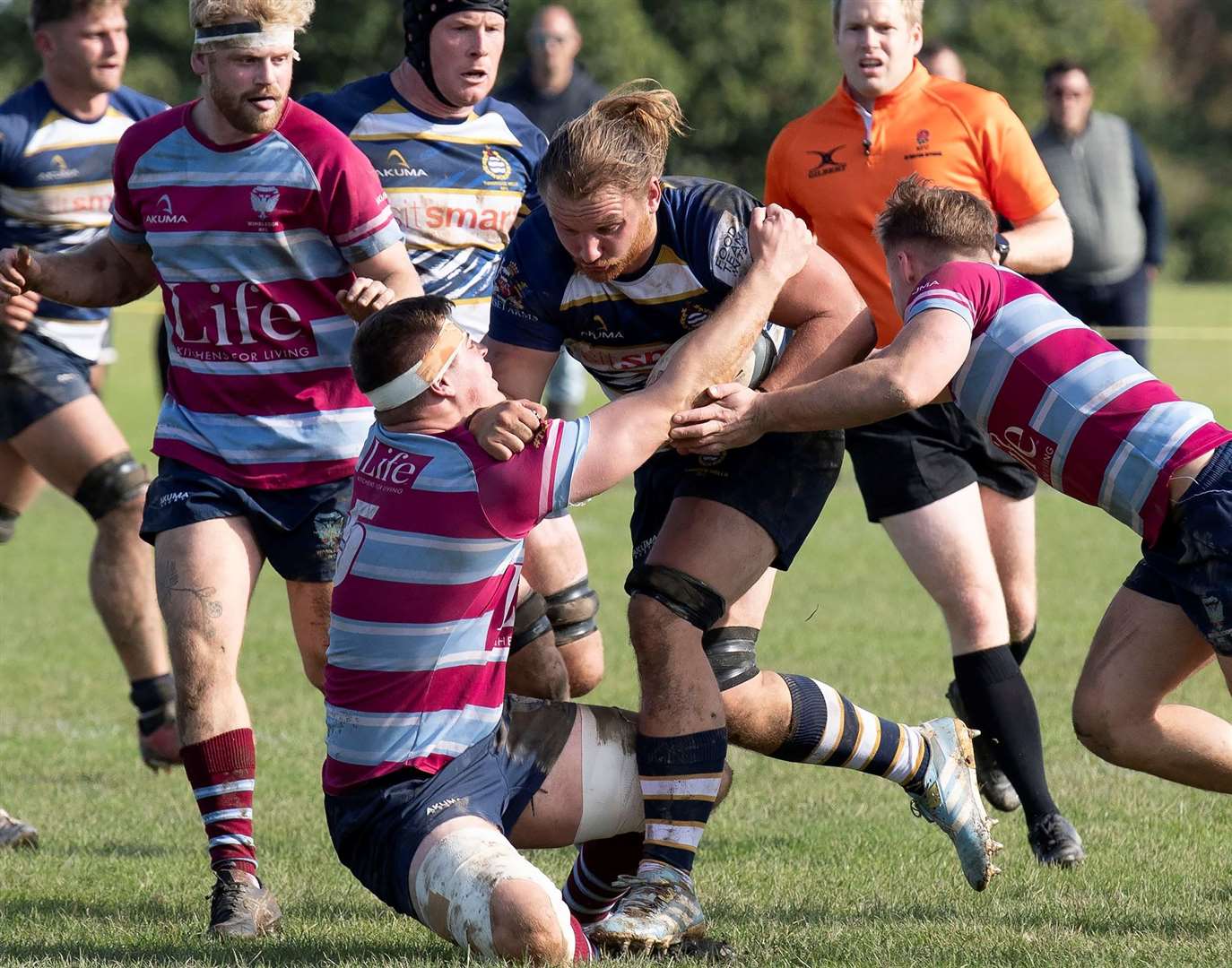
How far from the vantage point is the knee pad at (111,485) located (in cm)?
647

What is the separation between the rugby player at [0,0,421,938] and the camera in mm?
A: 4633

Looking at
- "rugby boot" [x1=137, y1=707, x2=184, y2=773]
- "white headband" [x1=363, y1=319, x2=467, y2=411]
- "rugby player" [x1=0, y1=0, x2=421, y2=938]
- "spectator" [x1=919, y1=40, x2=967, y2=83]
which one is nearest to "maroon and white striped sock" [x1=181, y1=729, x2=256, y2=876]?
"rugby player" [x1=0, y1=0, x2=421, y2=938]

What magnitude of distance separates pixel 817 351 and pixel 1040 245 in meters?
1.55

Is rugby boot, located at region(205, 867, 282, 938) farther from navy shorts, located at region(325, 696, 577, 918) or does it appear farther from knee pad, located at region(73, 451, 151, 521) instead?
knee pad, located at region(73, 451, 151, 521)

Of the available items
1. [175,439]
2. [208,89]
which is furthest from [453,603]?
[208,89]

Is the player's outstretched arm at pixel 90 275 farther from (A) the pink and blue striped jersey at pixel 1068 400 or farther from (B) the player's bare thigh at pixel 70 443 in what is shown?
(A) the pink and blue striped jersey at pixel 1068 400

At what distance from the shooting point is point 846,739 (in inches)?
174

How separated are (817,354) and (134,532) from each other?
3.13 m

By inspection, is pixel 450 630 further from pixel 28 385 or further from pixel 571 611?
pixel 28 385

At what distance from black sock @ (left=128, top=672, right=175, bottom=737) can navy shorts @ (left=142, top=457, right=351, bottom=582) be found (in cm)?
175

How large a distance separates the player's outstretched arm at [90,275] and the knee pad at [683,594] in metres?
1.72

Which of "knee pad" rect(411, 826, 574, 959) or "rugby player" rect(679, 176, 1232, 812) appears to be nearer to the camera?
"knee pad" rect(411, 826, 574, 959)

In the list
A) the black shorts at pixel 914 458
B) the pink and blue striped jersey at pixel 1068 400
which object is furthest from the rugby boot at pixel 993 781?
the pink and blue striped jersey at pixel 1068 400

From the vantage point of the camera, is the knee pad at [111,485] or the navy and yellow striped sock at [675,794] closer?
the navy and yellow striped sock at [675,794]
